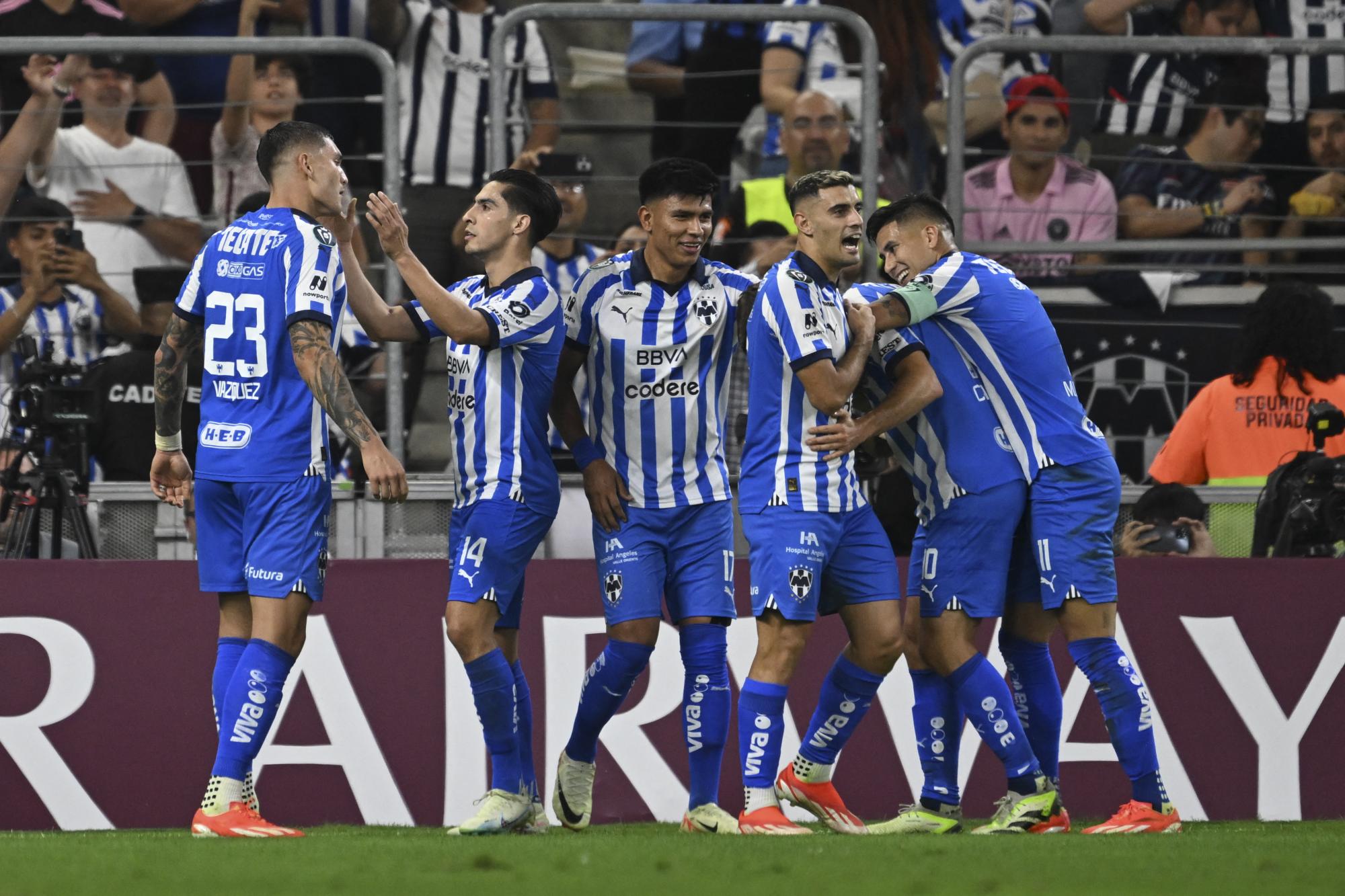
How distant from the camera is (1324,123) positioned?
962cm

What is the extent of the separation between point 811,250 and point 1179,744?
273 centimetres

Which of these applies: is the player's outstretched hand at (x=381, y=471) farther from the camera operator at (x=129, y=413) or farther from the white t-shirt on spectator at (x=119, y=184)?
the white t-shirt on spectator at (x=119, y=184)

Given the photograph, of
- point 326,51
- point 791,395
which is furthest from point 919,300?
point 326,51

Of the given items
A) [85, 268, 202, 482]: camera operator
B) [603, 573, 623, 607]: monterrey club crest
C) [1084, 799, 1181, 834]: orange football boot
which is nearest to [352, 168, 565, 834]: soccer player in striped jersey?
[603, 573, 623, 607]: monterrey club crest

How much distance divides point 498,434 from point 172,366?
1.10m

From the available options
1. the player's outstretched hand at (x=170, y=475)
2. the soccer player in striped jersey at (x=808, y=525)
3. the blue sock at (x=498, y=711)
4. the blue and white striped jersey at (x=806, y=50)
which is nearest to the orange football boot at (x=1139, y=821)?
the soccer player in striped jersey at (x=808, y=525)

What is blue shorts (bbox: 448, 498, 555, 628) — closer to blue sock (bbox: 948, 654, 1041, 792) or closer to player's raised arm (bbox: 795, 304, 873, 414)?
player's raised arm (bbox: 795, 304, 873, 414)

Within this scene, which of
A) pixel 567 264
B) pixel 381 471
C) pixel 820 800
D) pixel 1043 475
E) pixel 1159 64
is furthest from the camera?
pixel 1159 64

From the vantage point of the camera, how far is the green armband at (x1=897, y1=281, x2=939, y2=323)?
6125 millimetres

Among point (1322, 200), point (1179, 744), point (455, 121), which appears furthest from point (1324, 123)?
point (455, 121)

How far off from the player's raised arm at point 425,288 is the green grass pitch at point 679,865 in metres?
1.63

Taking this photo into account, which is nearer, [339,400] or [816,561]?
[339,400]

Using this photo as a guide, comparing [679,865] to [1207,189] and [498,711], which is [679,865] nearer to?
[498,711]

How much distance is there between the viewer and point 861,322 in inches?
240
